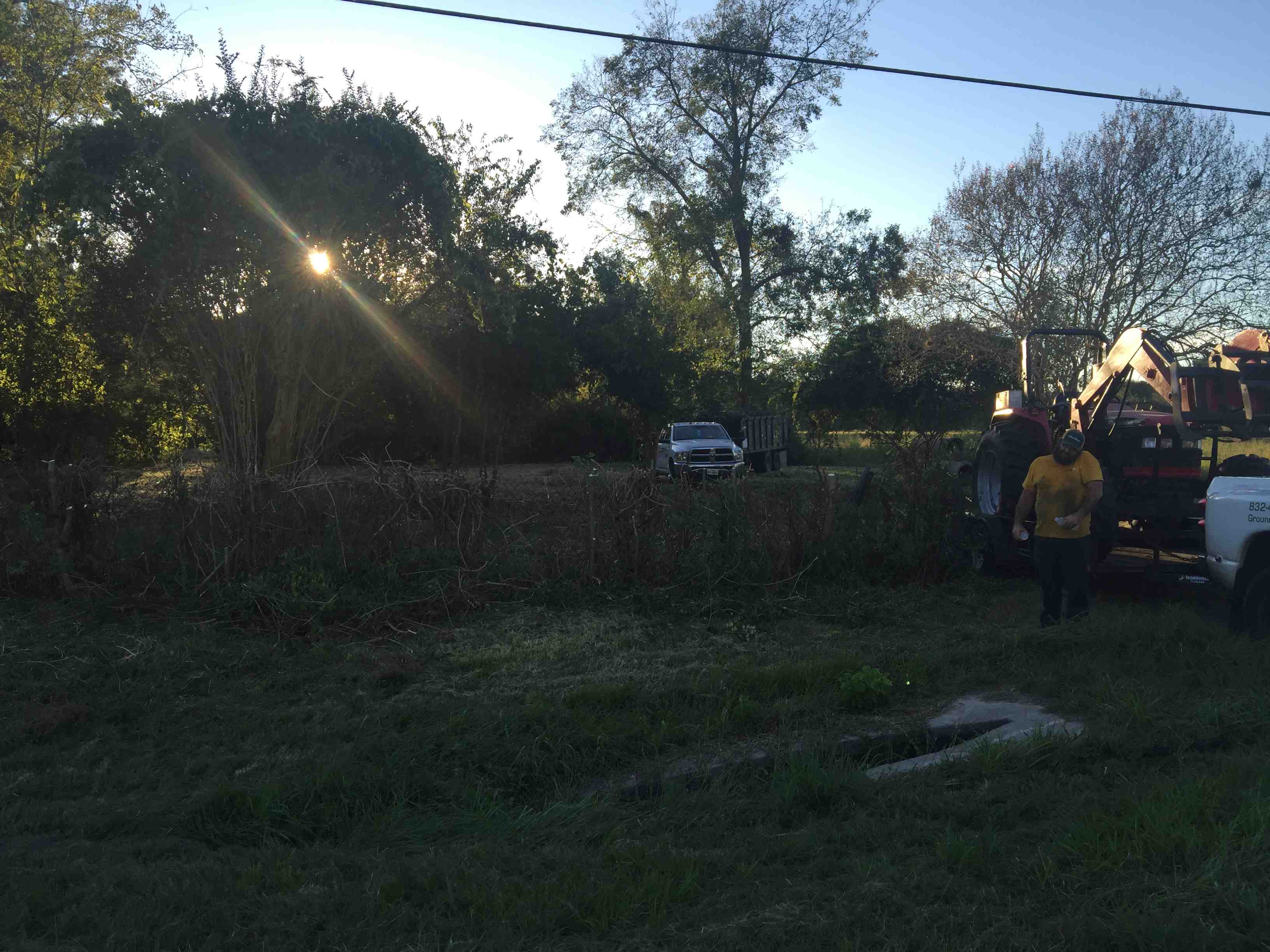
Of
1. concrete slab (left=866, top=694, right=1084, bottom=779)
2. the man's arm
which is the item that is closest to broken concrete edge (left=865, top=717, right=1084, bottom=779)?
A: concrete slab (left=866, top=694, right=1084, bottom=779)

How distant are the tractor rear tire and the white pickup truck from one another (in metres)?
3.13

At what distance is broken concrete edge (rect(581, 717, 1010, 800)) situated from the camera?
17.4 ft

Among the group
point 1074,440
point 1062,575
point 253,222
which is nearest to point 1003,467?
point 1062,575

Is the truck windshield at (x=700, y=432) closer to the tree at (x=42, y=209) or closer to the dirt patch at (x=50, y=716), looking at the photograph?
A: the tree at (x=42, y=209)

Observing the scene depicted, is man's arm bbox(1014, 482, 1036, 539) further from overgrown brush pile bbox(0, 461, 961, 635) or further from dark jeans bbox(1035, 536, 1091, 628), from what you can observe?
overgrown brush pile bbox(0, 461, 961, 635)

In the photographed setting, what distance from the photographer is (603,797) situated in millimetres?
5199

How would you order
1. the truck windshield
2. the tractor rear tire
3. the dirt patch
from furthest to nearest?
1. the truck windshield
2. the tractor rear tire
3. the dirt patch

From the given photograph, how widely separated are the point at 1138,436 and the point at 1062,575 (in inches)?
106

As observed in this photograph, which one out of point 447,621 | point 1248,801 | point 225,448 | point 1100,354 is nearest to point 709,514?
point 447,621

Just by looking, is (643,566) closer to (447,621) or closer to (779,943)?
(447,621)

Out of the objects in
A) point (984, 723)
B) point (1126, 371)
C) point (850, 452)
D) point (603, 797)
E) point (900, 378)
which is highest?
point (900, 378)

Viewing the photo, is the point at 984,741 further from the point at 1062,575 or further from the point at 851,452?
the point at 851,452

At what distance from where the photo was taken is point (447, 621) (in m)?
9.09

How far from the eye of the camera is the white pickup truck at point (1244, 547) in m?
7.34
